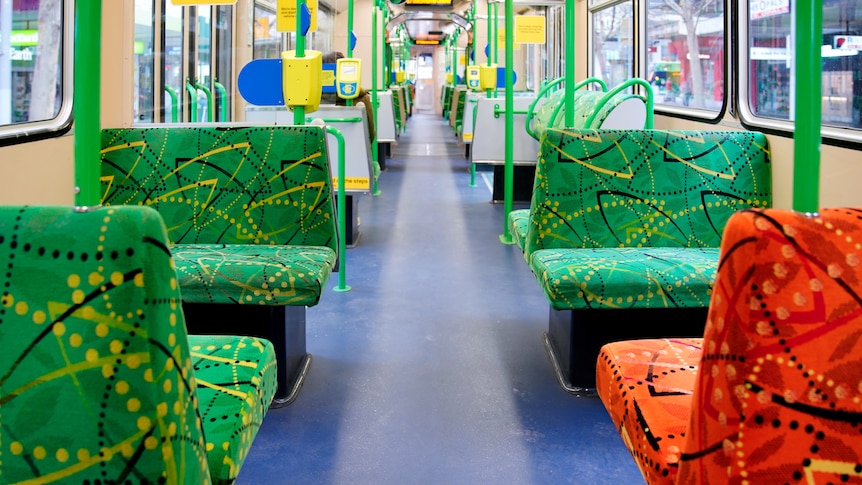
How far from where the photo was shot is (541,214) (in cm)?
286

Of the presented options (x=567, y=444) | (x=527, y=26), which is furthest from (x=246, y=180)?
(x=527, y=26)

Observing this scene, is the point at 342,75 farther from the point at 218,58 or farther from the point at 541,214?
the point at 541,214

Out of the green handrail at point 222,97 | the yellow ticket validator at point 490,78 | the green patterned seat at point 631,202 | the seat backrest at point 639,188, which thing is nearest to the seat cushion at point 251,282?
the green patterned seat at point 631,202

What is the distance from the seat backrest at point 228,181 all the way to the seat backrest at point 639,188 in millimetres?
825

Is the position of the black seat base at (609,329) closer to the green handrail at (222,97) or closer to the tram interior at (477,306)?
the tram interior at (477,306)

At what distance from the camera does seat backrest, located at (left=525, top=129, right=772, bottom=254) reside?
2865mm

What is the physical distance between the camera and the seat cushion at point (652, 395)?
1247 mm

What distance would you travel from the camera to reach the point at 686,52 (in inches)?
195

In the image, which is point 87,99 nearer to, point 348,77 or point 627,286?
point 627,286

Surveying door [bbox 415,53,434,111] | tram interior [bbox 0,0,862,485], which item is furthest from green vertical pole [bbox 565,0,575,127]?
door [bbox 415,53,434,111]

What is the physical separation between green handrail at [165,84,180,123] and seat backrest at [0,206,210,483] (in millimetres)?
3566

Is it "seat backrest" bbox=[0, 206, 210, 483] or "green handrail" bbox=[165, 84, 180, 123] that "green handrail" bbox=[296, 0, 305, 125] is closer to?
"green handrail" bbox=[165, 84, 180, 123]

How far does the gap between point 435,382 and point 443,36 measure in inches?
866

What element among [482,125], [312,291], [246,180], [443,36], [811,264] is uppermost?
[443,36]
